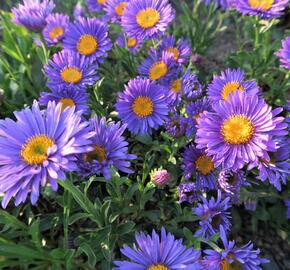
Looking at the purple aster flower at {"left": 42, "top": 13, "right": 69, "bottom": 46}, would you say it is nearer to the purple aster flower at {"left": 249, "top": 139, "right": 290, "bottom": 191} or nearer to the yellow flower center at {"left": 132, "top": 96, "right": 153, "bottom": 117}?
the yellow flower center at {"left": 132, "top": 96, "right": 153, "bottom": 117}

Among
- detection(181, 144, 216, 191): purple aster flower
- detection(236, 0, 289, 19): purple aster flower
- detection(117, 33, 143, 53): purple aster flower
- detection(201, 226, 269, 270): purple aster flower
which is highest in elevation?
detection(236, 0, 289, 19): purple aster flower

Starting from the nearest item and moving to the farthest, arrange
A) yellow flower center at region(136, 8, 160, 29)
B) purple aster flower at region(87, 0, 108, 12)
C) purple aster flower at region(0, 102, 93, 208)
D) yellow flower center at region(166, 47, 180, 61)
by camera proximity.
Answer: purple aster flower at region(0, 102, 93, 208), yellow flower center at region(136, 8, 160, 29), yellow flower center at region(166, 47, 180, 61), purple aster flower at region(87, 0, 108, 12)

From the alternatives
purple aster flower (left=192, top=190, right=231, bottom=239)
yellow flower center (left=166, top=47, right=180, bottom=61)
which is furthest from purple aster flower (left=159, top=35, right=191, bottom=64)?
purple aster flower (left=192, top=190, right=231, bottom=239)

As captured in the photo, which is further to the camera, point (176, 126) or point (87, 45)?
point (87, 45)

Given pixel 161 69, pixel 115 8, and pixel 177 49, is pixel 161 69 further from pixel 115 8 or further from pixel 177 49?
pixel 115 8

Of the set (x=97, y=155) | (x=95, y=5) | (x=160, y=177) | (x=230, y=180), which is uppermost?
(x=95, y=5)

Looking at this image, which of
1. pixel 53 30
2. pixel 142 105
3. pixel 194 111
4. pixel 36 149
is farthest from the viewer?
pixel 53 30

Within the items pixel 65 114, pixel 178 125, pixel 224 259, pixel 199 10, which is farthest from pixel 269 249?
pixel 199 10

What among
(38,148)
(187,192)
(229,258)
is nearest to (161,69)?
(187,192)

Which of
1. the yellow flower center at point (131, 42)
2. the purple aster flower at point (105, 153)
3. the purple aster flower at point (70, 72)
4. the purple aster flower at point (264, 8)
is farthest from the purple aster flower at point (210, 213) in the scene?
the yellow flower center at point (131, 42)
